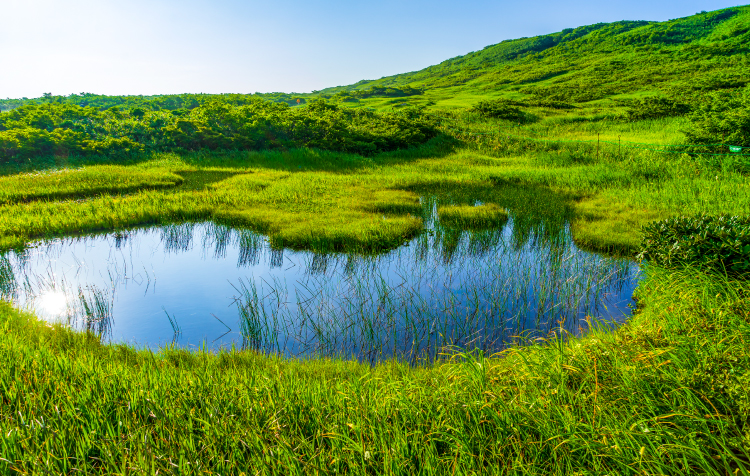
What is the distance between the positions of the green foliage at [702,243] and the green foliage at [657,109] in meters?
24.2

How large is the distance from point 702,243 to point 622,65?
53772mm

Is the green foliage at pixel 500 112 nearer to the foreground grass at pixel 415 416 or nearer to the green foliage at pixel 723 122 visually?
the green foliage at pixel 723 122

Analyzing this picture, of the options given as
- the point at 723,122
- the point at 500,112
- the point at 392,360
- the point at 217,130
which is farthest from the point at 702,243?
the point at 500,112

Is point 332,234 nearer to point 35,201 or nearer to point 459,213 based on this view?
point 459,213

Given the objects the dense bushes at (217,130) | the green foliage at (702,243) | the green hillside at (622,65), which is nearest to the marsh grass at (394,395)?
the green foliage at (702,243)

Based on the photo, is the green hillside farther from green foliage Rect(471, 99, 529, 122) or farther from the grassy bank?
the grassy bank

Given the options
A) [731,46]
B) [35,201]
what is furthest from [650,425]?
[731,46]

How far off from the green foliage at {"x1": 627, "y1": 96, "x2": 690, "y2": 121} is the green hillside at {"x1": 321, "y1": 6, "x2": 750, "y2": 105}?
4821mm

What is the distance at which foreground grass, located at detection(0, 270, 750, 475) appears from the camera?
229 centimetres

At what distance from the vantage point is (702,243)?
191 inches

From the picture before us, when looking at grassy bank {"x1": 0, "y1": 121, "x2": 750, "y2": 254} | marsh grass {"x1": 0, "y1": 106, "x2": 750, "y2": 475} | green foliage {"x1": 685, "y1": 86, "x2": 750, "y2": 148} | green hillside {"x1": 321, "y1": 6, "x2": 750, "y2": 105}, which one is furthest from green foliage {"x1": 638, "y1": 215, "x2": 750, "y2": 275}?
green hillside {"x1": 321, "y1": 6, "x2": 750, "y2": 105}

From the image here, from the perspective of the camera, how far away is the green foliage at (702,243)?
4.57 metres

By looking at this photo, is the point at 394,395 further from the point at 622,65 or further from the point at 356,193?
the point at 622,65

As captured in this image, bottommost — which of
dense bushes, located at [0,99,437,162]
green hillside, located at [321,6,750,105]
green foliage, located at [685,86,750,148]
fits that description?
green foliage, located at [685,86,750,148]
